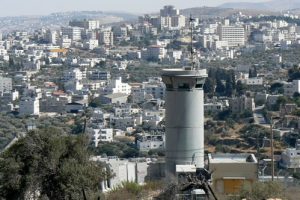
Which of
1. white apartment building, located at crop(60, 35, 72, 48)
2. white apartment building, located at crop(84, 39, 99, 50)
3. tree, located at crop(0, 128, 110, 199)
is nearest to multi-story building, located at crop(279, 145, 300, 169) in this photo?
tree, located at crop(0, 128, 110, 199)

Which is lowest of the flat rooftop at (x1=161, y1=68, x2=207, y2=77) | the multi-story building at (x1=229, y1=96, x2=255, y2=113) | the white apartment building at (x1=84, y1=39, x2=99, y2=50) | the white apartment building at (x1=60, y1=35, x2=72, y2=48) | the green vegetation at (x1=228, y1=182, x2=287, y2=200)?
the white apartment building at (x1=60, y1=35, x2=72, y2=48)

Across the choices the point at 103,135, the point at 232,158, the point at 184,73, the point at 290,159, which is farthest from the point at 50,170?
the point at 103,135

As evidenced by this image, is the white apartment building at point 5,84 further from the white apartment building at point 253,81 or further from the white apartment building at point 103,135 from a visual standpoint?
the white apartment building at point 103,135

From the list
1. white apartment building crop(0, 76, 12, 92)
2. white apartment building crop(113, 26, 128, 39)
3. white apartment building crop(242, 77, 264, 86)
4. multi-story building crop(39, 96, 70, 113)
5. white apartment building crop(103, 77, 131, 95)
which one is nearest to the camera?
multi-story building crop(39, 96, 70, 113)

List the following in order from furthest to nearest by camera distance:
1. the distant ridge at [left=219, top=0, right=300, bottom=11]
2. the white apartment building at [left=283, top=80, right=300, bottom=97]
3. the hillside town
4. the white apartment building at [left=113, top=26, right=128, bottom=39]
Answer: the distant ridge at [left=219, top=0, right=300, bottom=11], the white apartment building at [left=113, top=26, right=128, bottom=39], the white apartment building at [left=283, top=80, right=300, bottom=97], the hillside town

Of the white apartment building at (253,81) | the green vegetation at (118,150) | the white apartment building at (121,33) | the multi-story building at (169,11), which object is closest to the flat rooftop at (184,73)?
the green vegetation at (118,150)

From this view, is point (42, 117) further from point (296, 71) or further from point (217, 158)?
point (217, 158)

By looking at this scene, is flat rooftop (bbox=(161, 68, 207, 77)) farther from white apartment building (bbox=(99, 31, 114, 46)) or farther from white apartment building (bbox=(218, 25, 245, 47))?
white apartment building (bbox=(218, 25, 245, 47))

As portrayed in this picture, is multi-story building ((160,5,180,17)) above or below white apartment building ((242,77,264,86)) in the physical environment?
below
